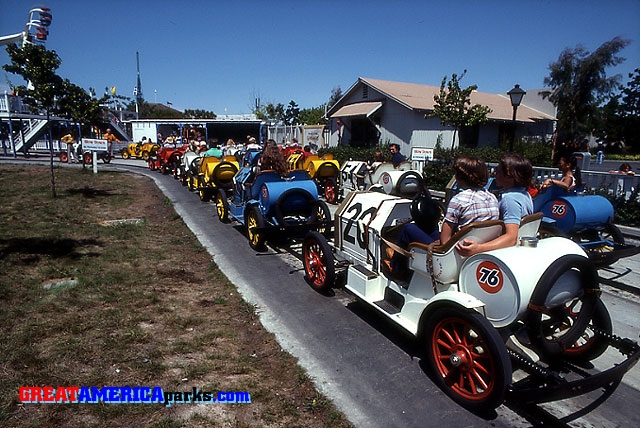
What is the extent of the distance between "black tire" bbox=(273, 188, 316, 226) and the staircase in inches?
1175

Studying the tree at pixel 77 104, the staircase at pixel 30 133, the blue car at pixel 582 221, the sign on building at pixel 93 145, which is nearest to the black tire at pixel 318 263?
the blue car at pixel 582 221

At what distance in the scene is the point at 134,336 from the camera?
12.3ft

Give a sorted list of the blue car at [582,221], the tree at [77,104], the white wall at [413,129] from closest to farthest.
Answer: the blue car at [582,221] < the tree at [77,104] < the white wall at [413,129]

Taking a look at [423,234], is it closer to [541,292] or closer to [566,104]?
[541,292]

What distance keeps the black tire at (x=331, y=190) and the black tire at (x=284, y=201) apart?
5130 mm

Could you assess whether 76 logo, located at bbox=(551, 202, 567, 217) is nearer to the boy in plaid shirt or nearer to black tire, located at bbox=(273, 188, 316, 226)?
the boy in plaid shirt

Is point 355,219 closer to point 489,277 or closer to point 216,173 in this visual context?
point 489,277

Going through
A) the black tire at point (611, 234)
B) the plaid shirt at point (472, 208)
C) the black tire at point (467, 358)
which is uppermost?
the plaid shirt at point (472, 208)

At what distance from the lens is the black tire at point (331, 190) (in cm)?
1205

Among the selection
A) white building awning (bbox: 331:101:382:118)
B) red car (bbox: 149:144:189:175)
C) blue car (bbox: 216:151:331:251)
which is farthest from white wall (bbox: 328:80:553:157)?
blue car (bbox: 216:151:331:251)

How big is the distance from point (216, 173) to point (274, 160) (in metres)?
4.20

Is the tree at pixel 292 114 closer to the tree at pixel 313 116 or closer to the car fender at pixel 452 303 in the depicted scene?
the tree at pixel 313 116

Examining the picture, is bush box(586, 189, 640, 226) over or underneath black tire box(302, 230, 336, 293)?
over

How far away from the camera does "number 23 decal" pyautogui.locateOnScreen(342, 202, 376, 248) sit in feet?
14.6
